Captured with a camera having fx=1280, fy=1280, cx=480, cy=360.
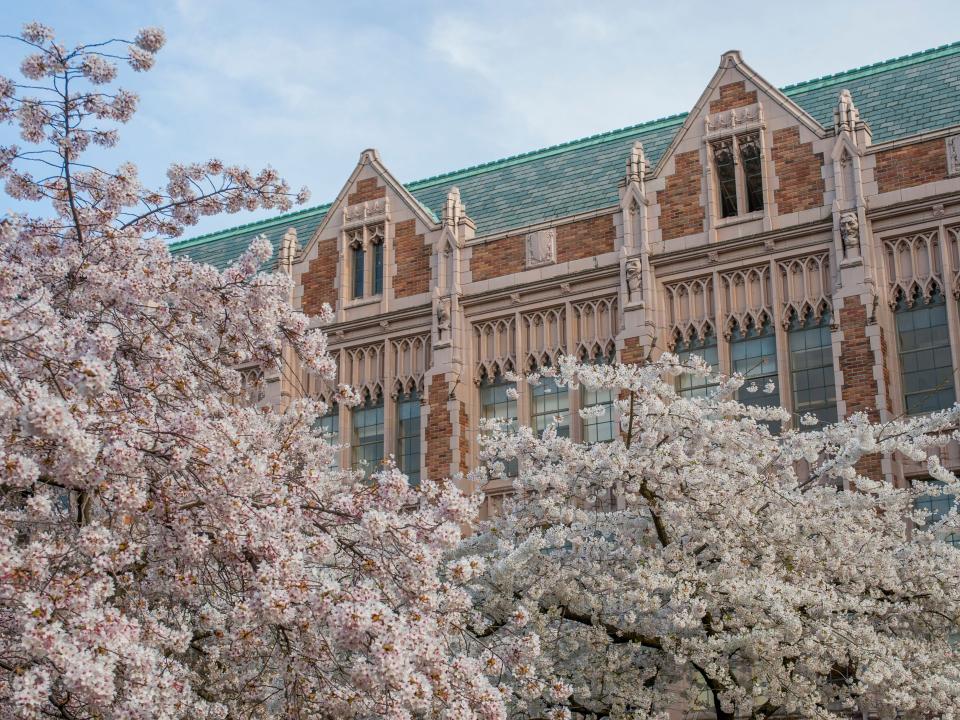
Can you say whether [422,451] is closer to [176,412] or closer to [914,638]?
[914,638]

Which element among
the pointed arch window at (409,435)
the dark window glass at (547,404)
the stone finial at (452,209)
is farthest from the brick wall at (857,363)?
the pointed arch window at (409,435)

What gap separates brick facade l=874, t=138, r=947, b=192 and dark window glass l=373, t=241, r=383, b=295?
35.6 ft

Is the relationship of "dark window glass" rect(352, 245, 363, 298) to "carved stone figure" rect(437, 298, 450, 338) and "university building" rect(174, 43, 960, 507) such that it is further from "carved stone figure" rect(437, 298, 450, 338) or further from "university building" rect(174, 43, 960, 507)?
"carved stone figure" rect(437, 298, 450, 338)

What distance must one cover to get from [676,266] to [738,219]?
56.0 inches

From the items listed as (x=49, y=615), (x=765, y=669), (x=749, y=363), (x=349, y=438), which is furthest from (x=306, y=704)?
(x=349, y=438)

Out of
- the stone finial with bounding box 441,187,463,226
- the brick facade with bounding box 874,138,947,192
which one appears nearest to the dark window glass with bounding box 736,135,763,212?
the brick facade with bounding box 874,138,947,192

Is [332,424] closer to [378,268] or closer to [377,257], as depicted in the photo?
[378,268]

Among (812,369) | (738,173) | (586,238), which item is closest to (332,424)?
(586,238)

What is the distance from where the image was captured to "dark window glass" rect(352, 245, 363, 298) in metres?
28.2

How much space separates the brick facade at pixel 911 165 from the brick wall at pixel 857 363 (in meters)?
2.28

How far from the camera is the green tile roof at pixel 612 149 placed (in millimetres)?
24094

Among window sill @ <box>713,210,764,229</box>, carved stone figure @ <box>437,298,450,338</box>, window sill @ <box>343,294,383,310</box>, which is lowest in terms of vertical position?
carved stone figure @ <box>437,298,450,338</box>

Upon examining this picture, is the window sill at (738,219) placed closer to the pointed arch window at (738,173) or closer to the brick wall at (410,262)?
the pointed arch window at (738,173)

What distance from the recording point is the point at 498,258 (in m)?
26.1
